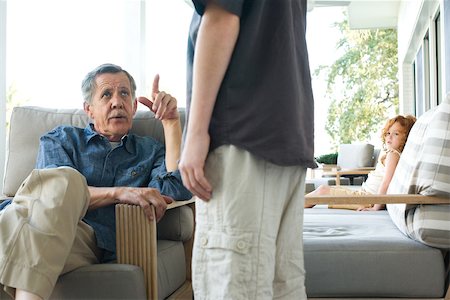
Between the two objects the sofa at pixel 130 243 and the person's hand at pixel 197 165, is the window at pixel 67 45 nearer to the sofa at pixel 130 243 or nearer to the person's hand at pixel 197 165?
the sofa at pixel 130 243

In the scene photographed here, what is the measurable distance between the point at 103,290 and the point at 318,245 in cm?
81

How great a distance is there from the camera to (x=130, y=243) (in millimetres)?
1976

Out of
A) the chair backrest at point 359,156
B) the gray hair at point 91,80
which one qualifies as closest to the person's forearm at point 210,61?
the gray hair at point 91,80

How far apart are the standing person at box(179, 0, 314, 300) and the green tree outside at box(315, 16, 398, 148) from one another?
11706mm

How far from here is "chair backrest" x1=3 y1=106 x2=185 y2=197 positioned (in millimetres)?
2684

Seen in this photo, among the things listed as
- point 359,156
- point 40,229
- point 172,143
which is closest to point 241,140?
point 40,229

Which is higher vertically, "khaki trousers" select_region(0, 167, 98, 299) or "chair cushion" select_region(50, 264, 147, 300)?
"khaki trousers" select_region(0, 167, 98, 299)

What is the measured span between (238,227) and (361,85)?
1207 cm

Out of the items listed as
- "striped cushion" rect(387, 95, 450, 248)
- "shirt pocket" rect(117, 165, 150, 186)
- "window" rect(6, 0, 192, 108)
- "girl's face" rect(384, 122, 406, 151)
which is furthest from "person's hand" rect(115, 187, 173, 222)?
"girl's face" rect(384, 122, 406, 151)

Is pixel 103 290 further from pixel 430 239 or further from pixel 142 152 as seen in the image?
pixel 430 239

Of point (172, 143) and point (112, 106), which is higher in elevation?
point (112, 106)

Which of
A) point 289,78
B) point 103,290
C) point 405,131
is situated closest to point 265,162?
point 289,78

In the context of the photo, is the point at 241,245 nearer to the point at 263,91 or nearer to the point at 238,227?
the point at 238,227

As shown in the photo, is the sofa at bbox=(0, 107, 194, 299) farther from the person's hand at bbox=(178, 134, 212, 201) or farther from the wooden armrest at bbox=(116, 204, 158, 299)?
the person's hand at bbox=(178, 134, 212, 201)
